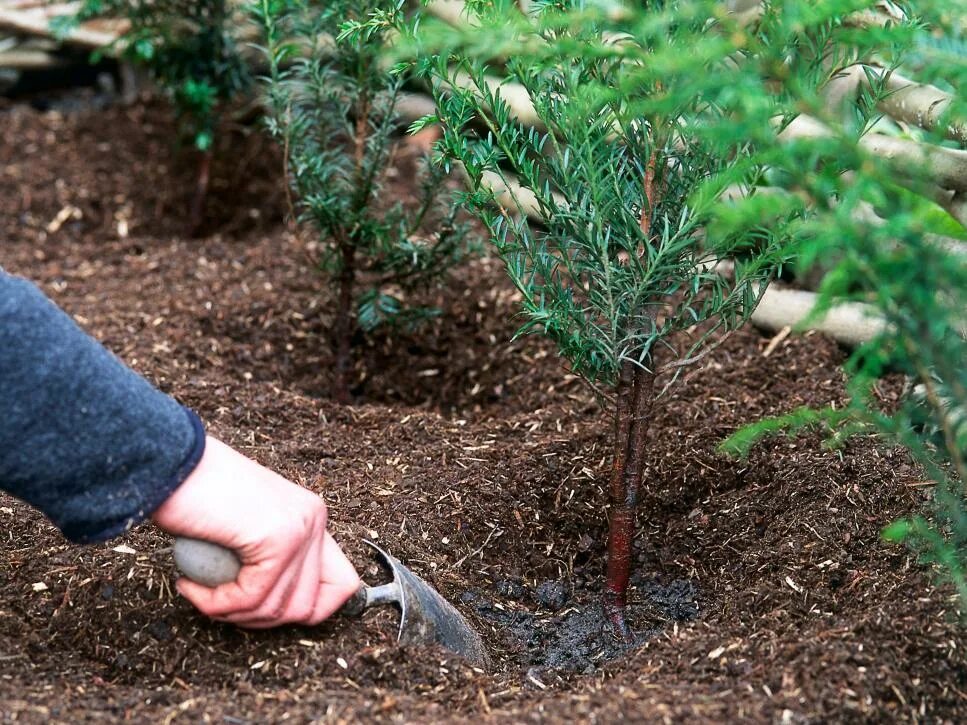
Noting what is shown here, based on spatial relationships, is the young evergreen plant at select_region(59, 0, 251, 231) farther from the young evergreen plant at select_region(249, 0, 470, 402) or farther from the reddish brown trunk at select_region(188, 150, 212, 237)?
the young evergreen plant at select_region(249, 0, 470, 402)

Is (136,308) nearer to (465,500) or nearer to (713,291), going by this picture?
(465,500)

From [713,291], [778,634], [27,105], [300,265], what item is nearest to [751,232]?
[713,291]

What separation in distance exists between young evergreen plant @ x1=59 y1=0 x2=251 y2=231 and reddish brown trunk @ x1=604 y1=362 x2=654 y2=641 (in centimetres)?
271

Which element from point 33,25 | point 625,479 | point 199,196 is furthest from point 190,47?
point 625,479

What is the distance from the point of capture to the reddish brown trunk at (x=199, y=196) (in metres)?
4.93

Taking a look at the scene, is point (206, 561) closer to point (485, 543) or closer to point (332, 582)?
point (332, 582)

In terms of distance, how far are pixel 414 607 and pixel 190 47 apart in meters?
2.97

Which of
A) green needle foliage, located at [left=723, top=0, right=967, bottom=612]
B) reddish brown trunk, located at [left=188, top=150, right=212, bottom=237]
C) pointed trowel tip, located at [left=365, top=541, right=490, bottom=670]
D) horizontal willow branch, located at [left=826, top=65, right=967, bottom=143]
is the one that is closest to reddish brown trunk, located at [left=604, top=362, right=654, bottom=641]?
pointed trowel tip, located at [left=365, top=541, right=490, bottom=670]

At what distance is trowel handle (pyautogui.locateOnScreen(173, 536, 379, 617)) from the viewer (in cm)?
203

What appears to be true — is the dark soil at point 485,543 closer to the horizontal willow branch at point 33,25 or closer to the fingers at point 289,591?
the fingers at point 289,591

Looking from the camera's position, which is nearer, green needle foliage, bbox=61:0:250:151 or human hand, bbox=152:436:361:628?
human hand, bbox=152:436:361:628

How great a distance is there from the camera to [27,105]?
604 cm

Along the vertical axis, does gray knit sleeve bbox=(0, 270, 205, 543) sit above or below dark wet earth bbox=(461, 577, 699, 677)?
above

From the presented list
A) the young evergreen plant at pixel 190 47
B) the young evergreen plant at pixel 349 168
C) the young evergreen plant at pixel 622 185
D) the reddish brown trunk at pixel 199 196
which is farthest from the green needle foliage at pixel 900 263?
the reddish brown trunk at pixel 199 196
